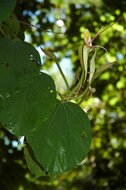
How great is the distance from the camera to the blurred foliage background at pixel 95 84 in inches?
93.3

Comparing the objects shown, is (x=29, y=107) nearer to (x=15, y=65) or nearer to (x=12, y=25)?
(x=15, y=65)

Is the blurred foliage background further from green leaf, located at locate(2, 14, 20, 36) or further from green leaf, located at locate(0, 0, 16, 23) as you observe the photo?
green leaf, located at locate(0, 0, 16, 23)

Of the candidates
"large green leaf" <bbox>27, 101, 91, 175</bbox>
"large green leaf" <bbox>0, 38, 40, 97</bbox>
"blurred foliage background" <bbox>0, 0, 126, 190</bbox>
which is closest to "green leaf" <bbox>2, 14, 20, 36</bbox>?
"large green leaf" <bbox>0, 38, 40, 97</bbox>

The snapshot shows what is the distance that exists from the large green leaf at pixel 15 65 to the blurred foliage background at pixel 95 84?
104 cm

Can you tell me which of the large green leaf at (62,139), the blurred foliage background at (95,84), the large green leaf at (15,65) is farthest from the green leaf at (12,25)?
the blurred foliage background at (95,84)

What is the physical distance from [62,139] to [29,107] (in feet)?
0.30

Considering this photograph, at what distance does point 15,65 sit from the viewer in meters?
0.80

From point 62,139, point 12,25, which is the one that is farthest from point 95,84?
point 62,139

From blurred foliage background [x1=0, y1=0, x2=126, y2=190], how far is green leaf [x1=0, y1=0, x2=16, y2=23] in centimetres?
107

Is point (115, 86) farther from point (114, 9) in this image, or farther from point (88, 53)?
point (88, 53)

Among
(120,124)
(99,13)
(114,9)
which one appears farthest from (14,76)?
(120,124)

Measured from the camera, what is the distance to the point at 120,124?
3.17 meters

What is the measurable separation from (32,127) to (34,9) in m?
1.91

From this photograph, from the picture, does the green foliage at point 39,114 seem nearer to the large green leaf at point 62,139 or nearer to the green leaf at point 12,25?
the large green leaf at point 62,139
